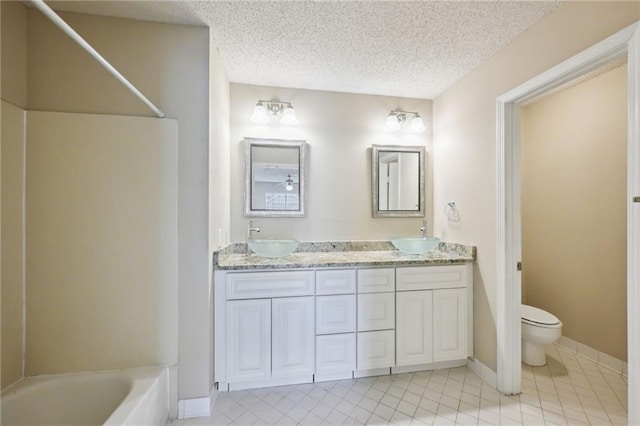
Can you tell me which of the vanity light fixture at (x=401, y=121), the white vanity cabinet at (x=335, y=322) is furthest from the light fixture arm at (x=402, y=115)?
the white vanity cabinet at (x=335, y=322)

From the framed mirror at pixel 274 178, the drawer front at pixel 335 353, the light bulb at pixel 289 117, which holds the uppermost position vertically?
the light bulb at pixel 289 117

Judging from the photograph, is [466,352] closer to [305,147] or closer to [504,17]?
[305,147]

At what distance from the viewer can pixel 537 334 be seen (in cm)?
221

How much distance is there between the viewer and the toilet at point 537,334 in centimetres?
219

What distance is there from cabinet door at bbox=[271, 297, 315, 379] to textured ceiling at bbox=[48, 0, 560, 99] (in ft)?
5.78

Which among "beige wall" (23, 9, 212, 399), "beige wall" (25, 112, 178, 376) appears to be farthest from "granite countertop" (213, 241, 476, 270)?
"beige wall" (25, 112, 178, 376)

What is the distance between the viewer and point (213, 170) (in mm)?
1974

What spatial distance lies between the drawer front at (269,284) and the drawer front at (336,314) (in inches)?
5.3

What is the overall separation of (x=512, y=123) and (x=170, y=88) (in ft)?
7.52

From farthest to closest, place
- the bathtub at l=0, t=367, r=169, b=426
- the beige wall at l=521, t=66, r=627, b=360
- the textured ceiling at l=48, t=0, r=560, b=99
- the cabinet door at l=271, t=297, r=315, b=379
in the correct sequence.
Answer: the beige wall at l=521, t=66, r=627, b=360 → the cabinet door at l=271, t=297, r=315, b=379 → the textured ceiling at l=48, t=0, r=560, b=99 → the bathtub at l=0, t=367, r=169, b=426

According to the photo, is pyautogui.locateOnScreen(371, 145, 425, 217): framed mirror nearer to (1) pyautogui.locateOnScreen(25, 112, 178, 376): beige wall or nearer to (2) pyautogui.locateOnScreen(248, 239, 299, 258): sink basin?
(2) pyautogui.locateOnScreen(248, 239, 299, 258): sink basin

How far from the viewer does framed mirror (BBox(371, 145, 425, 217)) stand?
9.12 ft

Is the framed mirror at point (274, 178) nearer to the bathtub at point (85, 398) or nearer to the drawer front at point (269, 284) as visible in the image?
the drawer front at point (269, 284)

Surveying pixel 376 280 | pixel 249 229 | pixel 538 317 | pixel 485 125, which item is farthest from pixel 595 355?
pixel 249 229
